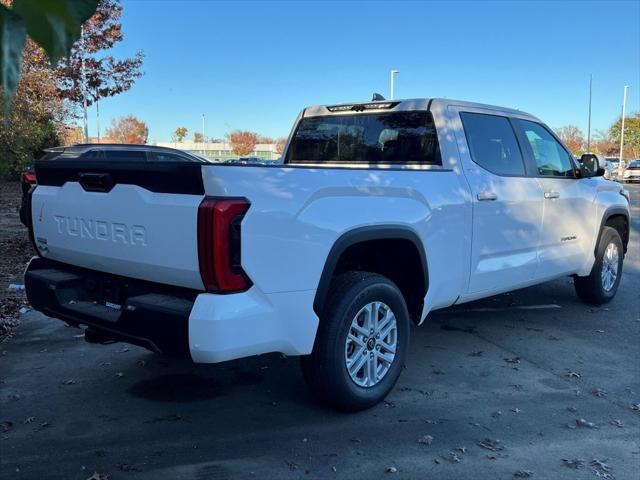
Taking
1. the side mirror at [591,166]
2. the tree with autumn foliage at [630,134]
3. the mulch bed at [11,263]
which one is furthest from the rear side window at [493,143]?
the tree with autumn foliage at [630,134]

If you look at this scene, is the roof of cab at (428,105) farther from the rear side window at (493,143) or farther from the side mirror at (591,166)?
the side mirror at (591,166)

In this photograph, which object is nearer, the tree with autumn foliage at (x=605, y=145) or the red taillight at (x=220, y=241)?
the red taillight at (x=220, y=241)

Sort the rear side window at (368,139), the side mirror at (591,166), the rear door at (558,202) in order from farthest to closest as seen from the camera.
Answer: the side mirror at (591,166) → the rear door at (558,202) → the rear side window at (368,139)

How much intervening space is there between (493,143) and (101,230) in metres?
3.27

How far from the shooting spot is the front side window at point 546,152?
549 centimetres

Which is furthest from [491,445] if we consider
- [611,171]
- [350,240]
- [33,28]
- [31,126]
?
[31,126]

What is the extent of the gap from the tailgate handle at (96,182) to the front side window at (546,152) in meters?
3.75

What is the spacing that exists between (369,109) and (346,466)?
10.2ft

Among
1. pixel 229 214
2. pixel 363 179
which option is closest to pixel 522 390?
pixel 363 179

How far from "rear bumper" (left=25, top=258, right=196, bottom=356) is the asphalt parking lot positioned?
0.61m

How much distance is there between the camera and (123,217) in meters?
3.24

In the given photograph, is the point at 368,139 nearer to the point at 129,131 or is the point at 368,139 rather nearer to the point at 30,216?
the point at 30,216

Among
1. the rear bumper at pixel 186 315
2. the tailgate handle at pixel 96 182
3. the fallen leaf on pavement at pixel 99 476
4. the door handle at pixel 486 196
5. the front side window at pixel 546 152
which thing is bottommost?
the fallen leaf on pavement at pixel 99 476

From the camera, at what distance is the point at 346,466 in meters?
3.09
